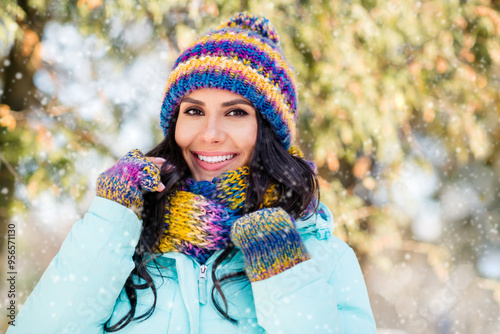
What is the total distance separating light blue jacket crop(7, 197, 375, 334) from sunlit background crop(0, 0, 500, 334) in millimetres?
1559

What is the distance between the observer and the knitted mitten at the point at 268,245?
121 cm

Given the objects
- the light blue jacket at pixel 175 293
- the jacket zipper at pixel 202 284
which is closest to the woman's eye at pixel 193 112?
the light blue jacket at pixel 175 293

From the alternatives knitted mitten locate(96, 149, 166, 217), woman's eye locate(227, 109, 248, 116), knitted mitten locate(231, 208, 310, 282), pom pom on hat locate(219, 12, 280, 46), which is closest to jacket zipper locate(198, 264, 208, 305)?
knitted mitten locate(231, 208, 310, 282)

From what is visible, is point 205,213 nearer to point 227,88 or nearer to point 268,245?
point 268,245

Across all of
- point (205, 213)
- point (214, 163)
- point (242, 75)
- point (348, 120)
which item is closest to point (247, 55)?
point (242, 75)

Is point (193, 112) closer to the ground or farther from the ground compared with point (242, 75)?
closer to the ground

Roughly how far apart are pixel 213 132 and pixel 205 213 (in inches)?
11.7

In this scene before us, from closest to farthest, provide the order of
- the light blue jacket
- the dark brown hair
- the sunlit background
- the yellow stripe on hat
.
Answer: the light blue jacket → the dark brown hair → the yellow stripe on hat → the sunlit background

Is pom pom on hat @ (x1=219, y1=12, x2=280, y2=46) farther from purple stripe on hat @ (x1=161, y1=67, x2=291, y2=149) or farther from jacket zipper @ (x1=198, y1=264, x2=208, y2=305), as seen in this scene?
jacket zipper @ (x1=198, y1=264, x2=208, y2=305)

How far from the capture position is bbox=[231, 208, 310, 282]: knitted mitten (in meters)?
1.21

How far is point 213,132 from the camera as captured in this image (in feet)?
4.83

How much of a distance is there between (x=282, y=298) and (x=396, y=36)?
248cm

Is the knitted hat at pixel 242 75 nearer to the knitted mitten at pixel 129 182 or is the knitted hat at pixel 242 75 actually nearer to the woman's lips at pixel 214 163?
the woman's lips at pixel 214 163

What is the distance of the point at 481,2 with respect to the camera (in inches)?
125
